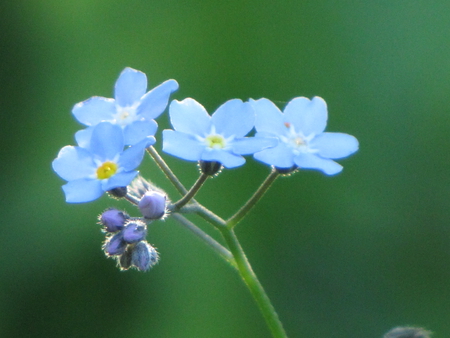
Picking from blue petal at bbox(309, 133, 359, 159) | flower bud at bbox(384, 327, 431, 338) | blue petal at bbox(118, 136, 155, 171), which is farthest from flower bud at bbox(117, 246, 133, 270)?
flower bud at bbox(384, 327, 431, 338)

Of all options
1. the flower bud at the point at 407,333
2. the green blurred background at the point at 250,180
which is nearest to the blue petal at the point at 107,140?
the flower bud at the point at 407,333

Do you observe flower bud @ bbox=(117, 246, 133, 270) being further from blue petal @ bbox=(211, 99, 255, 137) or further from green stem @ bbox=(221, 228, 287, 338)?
blue petal @ bbox=(211, 99, 255, 137)

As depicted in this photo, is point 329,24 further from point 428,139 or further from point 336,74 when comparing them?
point 428,139

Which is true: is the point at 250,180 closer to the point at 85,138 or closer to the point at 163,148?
the point at 85,138

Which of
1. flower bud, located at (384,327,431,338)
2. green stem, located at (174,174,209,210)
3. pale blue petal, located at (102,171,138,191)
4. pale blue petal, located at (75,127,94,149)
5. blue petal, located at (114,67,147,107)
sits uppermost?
blue petal, located at (114,67,147,107)

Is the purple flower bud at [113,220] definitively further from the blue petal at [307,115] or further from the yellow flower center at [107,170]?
the blue petal at [307,115]

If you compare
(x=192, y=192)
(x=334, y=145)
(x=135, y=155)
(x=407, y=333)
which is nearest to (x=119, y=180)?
(x=135, y=155)

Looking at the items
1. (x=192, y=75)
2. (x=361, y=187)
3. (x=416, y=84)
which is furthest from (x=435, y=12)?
(x=192, y=75)
